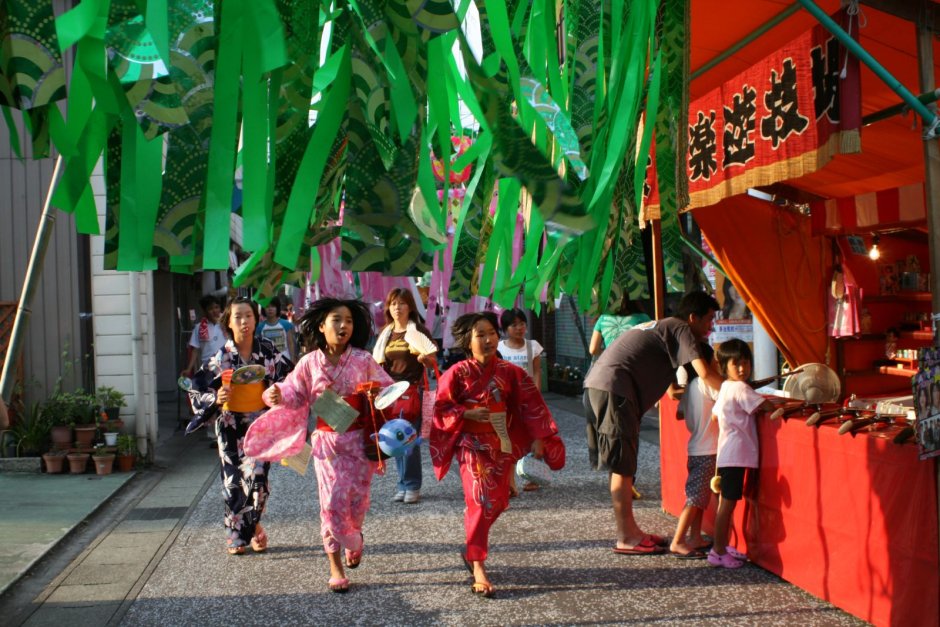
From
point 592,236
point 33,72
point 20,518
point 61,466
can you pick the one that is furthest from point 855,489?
point 61,466

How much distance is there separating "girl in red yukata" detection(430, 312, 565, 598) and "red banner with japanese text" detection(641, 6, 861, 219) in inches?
63.8

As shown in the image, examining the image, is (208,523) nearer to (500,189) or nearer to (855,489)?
(855,489)

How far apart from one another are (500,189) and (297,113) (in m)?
0.52

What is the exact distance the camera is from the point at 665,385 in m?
5.38

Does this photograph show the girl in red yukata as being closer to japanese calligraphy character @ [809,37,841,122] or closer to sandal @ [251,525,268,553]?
sandal @ [251,525,268,553]

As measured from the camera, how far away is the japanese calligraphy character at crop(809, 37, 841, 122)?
391 cm

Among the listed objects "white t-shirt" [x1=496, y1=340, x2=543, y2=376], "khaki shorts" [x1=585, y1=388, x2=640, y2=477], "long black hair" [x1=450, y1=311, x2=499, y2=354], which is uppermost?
"long black hair" [x1=450, y1=311, x2=499, y2=354]

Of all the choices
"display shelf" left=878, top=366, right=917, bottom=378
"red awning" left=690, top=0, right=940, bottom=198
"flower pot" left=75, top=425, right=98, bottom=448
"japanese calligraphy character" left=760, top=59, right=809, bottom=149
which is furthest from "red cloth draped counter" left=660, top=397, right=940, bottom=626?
"flower pot" left=75, top=425, right=98, bottom=448

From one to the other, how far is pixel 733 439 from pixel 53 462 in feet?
21.5

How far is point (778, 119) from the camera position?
441 cm

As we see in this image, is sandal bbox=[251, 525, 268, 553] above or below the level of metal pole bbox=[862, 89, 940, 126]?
below

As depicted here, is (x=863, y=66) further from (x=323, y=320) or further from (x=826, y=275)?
(x=323, y=320)

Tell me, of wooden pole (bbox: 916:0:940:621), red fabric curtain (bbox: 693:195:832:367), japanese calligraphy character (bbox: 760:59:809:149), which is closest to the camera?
wooden pole (bbox: 916:0:940:621)

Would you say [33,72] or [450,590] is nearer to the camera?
[33,72]
